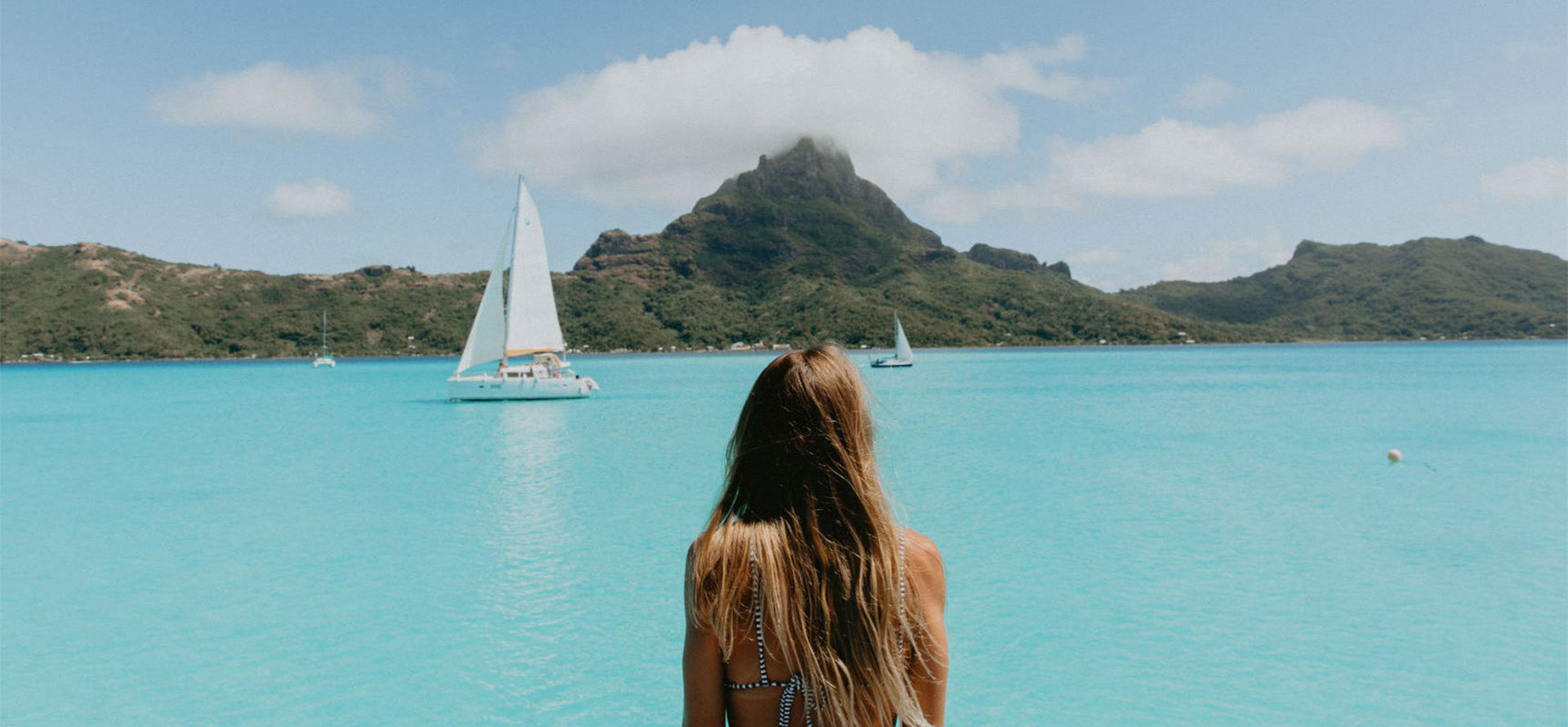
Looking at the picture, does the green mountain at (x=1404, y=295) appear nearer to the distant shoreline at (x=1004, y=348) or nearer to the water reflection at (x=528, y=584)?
the distant shoreline at (x=1004, y=348)

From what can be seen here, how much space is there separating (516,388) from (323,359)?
62.6 m

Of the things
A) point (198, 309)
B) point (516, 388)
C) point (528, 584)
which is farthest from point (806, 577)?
point (198, 309)

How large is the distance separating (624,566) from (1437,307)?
173108 mm

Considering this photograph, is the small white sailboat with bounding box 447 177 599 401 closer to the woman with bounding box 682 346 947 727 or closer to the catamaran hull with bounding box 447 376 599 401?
the catamaran hull with bounding box 447 376 599 401

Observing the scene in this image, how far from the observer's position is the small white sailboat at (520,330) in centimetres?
3809

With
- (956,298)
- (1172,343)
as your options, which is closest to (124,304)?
(956,298)

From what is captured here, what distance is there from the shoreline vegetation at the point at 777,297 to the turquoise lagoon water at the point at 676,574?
268ft

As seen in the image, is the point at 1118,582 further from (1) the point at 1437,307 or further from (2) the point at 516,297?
(1) the point at 1437,307

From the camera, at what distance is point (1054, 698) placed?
24.3ft

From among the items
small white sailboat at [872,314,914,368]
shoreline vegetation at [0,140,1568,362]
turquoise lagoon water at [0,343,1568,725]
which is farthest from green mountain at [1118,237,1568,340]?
turquoise lagoon water at [0,343,1568,725]

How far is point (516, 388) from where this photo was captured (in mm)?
39656

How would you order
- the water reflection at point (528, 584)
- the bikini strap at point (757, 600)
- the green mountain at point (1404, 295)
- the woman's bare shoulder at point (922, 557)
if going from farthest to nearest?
the green mountain at point (1404, 295) → the water reflection at point (528, 584) → the woman's bare shoulder at point (922, 557) → the bikini strap at point (757, 600)

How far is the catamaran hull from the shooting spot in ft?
129

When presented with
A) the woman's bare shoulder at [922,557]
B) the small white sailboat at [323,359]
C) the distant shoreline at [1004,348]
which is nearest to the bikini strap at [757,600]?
the woman's bare shoulder at [922,557]
